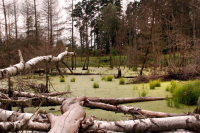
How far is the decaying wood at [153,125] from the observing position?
2758 millimetres

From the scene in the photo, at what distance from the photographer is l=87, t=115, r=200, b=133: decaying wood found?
9.05ft

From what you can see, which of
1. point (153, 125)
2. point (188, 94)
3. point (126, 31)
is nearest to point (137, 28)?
point (126, 31)

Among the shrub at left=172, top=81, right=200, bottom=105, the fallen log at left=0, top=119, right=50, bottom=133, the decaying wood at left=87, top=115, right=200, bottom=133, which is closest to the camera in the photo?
the fallen log at left=0, top=119, right=50, bottom=133

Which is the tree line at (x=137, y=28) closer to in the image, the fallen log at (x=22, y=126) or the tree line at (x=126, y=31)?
the tree line at (x=126, y=31)

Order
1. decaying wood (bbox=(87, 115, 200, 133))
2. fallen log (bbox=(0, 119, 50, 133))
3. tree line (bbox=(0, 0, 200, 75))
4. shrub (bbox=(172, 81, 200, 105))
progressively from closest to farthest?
fallen log (bbox=(0, 119, 50, 133))
decaying wood (bbox=(87, 115, 200, 133))
shrub (bbox=(172, 81, 200, 105))
tree line (bbox=(0, 0, 200, 75))

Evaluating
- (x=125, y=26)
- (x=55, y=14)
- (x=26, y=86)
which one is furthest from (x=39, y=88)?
(x=125, y=26)

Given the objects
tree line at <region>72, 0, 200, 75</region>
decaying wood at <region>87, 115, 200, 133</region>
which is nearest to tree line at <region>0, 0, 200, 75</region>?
tree line at <region>72, 0, 200, 75</region>

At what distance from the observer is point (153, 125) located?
2762mm

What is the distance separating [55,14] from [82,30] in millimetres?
3278

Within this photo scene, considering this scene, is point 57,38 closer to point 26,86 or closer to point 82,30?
point 82,30

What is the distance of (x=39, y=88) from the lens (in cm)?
642

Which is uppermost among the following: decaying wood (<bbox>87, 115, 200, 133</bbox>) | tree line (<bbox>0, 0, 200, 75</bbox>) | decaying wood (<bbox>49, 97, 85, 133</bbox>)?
tree line (<bbox>0, 0, 200, 75</bbox>)

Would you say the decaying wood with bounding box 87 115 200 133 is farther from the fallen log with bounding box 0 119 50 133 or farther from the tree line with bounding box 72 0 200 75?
the tree line with bounding box 72 0 200 75

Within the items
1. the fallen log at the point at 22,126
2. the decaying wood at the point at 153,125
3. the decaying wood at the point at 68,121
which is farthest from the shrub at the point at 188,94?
the fallen log at the point at 22,126
